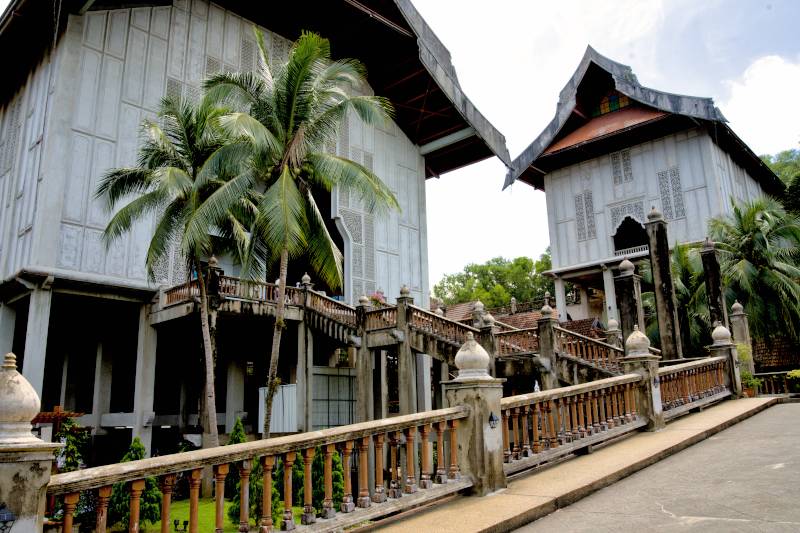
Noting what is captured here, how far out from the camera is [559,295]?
32406 millimetres

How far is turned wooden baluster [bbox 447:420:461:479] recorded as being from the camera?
581 centimetres

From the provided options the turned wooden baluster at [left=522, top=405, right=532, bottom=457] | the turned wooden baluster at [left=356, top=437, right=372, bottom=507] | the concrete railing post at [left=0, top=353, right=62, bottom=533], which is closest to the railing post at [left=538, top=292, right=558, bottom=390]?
the turned wooden baluster at [left=522, top=405, right=532, bottom=457]

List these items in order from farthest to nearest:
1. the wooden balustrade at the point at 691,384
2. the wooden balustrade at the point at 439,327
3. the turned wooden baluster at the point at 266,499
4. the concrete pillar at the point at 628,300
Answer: the wooden balustrade at the point at 439,327, the concrete pillar at the point at 628,300, the wooden balustrade at the point at 691,384, the turned wooden baluster at the point at 266,499

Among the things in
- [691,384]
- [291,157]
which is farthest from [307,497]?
[291,157]

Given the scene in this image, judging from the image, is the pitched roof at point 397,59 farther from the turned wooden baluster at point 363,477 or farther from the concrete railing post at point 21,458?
the concrete railing post at point 21,458

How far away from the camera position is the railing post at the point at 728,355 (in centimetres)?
1280

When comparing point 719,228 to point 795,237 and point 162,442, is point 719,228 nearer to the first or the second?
point 795,237

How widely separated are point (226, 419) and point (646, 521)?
52.3 feet

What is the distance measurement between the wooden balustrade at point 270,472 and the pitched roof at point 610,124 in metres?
25.2

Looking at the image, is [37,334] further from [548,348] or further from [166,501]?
[166,501]

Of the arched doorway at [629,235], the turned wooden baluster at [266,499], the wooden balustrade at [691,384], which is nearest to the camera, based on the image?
the turned wooden baluster at [266,499]

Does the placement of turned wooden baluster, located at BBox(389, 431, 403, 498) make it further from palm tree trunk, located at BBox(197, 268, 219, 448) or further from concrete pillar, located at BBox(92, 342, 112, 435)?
concrete pillar, located at BBox(92, 342, 112, 435)

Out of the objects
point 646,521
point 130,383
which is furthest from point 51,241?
point 646,521

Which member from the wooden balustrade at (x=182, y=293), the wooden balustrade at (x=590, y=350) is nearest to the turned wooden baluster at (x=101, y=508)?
the wooden balustrade at (x=590, y=350)
